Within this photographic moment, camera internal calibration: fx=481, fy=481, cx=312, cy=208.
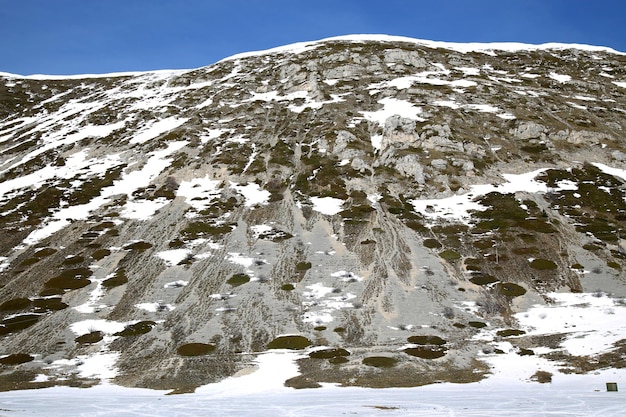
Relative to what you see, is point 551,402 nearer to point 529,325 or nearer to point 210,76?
point 529,325

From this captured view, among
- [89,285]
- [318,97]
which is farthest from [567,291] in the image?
[318,97]

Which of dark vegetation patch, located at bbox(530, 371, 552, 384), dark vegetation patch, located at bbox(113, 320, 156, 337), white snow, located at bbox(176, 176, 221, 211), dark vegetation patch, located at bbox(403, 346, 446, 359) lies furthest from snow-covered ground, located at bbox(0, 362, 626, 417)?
white snow, located at bbox(176, 176, 221, 211)

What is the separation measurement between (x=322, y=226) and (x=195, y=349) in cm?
3441

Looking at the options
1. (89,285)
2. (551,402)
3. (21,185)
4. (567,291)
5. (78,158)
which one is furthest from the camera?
(78,158)

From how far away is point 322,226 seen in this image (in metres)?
82.6

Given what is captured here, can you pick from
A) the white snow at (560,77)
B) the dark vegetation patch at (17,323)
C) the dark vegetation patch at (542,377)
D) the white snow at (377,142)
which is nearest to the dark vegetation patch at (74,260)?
the dark vegetation patch at (17,323)

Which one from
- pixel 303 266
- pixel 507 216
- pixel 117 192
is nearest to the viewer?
pixel 303 266

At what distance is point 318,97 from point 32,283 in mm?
90038

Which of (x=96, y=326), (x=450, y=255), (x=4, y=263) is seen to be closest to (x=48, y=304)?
(x=96, y=326)

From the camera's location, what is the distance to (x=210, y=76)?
16475 centimetres

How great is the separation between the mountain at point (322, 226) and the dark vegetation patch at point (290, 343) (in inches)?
22.6

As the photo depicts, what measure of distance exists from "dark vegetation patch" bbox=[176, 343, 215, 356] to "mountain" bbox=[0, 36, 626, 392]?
25 cm

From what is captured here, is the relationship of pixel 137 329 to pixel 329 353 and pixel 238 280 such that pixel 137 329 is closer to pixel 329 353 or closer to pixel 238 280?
pixel 238 280

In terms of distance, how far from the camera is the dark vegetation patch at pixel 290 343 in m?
55.1
